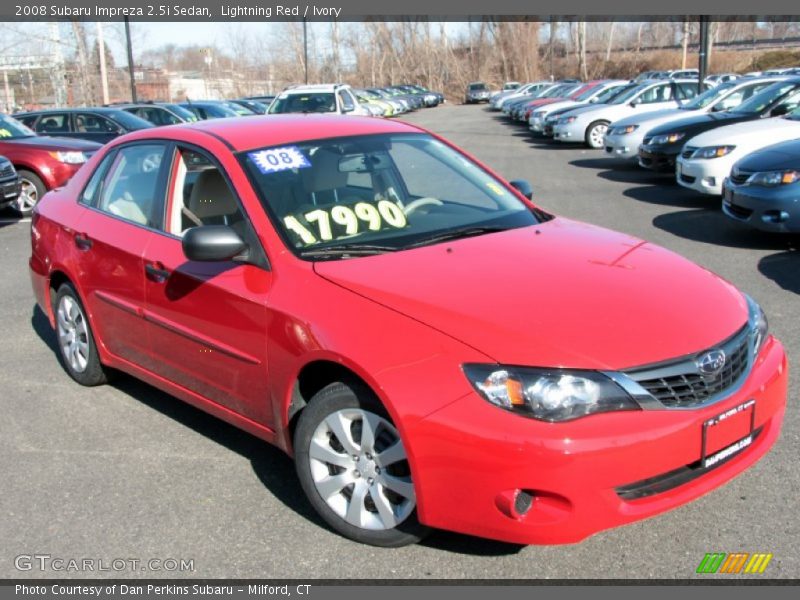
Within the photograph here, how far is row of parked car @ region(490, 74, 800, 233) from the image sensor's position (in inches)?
327

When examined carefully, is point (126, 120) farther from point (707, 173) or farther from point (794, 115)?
point (794, 115)

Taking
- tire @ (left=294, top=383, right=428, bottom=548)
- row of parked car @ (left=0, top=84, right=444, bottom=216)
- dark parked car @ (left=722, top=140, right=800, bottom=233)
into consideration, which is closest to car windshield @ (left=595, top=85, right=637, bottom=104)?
row of parked car @ (left=0, top=84, right=444, bottom=216)

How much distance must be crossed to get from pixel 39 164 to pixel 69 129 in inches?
169

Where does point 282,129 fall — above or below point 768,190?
above

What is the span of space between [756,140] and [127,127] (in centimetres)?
1154

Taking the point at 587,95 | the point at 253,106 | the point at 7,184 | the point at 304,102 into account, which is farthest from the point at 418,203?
the point at 253,106

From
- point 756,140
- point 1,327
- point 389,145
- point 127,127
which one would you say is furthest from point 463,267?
point 127,127

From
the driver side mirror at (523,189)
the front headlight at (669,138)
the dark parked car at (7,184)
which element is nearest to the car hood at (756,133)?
the front headlight at (669,138)

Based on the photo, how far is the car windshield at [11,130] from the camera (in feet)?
45.0

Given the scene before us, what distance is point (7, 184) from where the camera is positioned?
11.7 metres

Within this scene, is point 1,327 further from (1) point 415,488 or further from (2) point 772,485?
(2) point 772,485

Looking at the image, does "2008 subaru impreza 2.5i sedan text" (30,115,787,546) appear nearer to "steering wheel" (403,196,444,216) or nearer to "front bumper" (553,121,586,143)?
"steering wheel" (403,196,444,216)

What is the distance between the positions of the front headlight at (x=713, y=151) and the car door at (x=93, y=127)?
35.4ft
